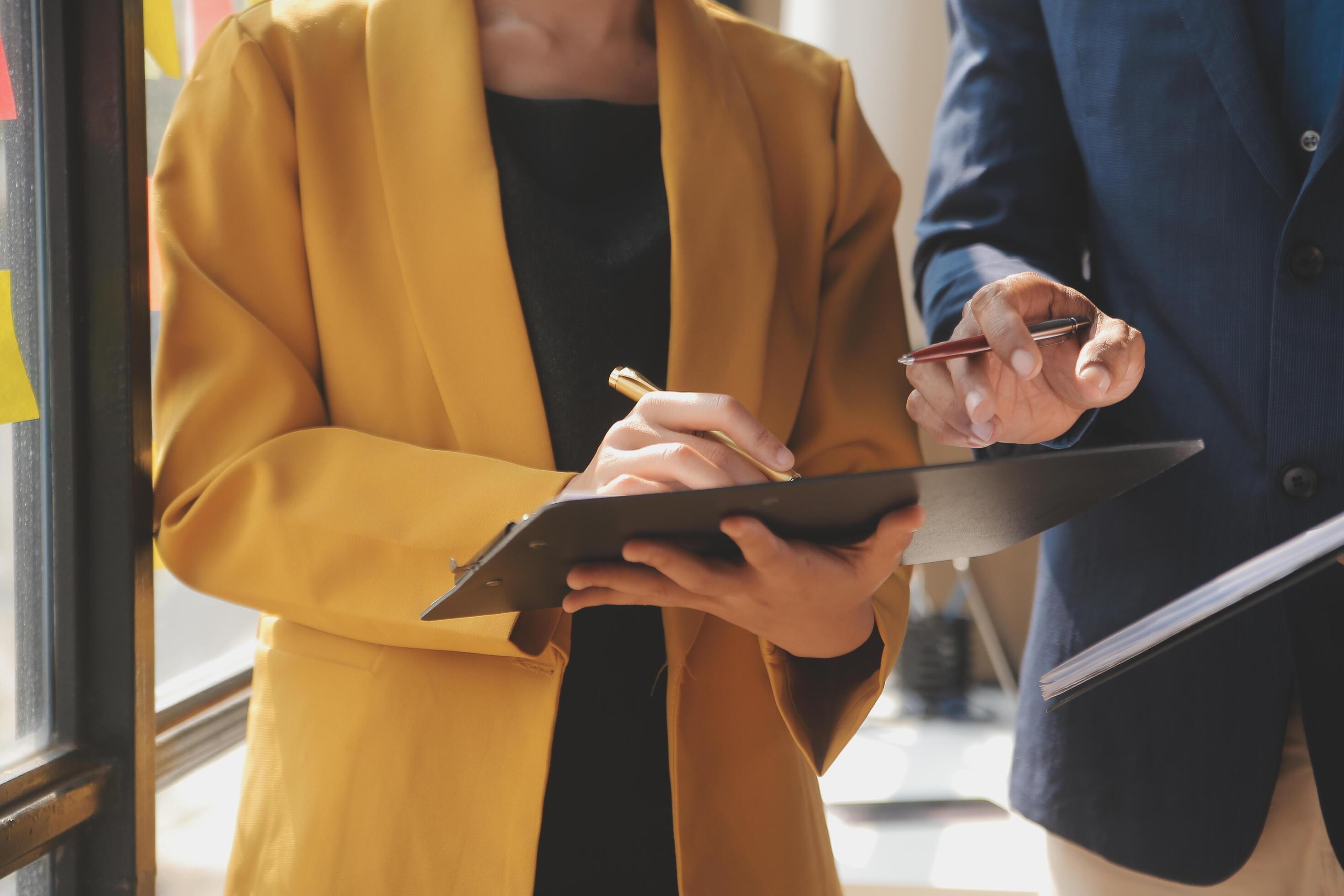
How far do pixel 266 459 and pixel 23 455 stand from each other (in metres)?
0.20

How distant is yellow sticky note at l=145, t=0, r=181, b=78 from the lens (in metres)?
1.07

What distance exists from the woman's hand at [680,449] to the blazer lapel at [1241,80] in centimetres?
59

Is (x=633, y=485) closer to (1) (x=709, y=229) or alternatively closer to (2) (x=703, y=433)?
(2) (x=703, y=433)

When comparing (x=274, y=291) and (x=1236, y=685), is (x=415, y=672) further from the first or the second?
(x=1236, y=685)

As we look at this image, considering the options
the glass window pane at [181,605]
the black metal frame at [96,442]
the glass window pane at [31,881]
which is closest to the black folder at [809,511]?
the black metal frame at [96,442]

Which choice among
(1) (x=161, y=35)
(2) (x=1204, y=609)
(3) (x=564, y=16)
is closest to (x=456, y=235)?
(3) (x=564, y=16)

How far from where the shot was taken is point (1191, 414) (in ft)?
3.12

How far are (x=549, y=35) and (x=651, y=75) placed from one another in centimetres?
11

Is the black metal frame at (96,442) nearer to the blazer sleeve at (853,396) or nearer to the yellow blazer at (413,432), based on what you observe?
the yellow blazer at (413,432)

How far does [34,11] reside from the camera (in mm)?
775

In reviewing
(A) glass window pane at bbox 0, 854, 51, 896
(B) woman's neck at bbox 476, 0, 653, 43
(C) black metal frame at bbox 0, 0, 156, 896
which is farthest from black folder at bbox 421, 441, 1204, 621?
(B) woman's neck at bbox 476, 0, 653, 43

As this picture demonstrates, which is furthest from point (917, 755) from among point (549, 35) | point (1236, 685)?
point (549, 35)

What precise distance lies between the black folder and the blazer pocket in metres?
0.18

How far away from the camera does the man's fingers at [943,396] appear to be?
0.80 m
